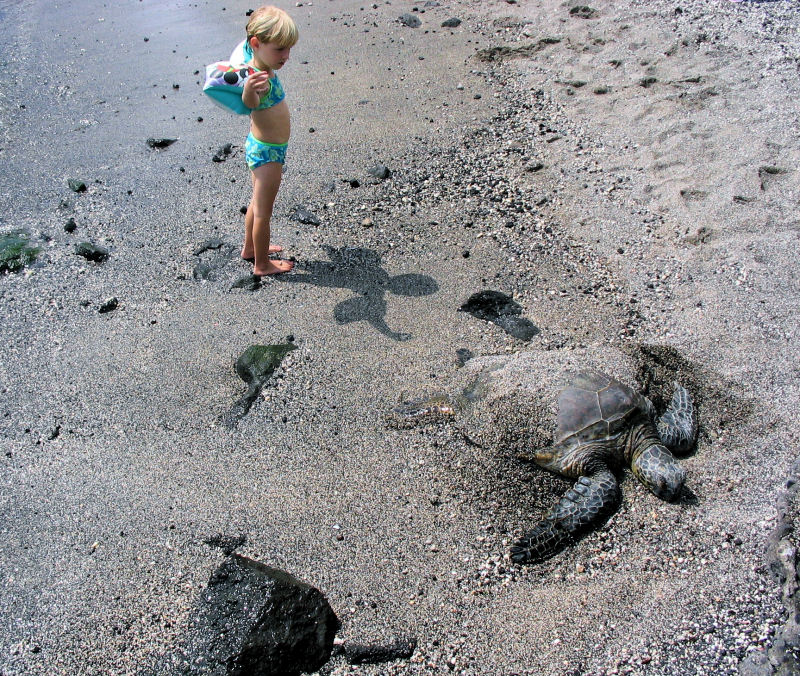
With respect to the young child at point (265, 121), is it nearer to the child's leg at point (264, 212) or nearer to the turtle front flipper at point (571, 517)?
the child's leg at point (264, 212)

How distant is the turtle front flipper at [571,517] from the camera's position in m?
2.70

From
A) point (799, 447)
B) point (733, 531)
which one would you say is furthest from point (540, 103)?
point (733, 531)

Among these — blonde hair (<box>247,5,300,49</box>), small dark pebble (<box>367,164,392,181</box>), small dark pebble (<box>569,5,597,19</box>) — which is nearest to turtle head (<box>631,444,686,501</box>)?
blonde hair (<box>247,5,300,49</box>)

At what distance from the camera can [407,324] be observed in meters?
3.94

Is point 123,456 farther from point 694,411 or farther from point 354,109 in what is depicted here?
point 354,109

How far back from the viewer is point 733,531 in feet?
8.95

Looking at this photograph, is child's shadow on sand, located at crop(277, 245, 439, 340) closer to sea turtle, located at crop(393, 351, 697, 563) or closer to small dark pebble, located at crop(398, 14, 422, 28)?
sea turtle, located at crop(393, 351, 697, 563)

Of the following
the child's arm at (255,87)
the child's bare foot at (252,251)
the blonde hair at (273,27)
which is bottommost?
the child's bare foot at (252,251)

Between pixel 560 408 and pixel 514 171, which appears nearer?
pixel 560 408

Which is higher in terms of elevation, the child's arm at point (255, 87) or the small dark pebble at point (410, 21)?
the child's arm at point (255, 87)

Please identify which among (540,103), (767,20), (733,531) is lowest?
(733,531)

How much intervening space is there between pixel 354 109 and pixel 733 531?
5.01m

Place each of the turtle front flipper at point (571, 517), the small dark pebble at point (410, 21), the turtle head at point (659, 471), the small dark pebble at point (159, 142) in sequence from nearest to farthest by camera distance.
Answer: the turtle front flipper at point (571, 517) < the turtle head at point (659, 471) < the small dark pebble at point (159, 142) < the small dark pebble at point (410, 21)

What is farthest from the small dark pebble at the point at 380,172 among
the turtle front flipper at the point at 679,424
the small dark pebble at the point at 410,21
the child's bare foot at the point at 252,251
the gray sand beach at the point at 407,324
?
the small dark pebble at the point at 410,21
